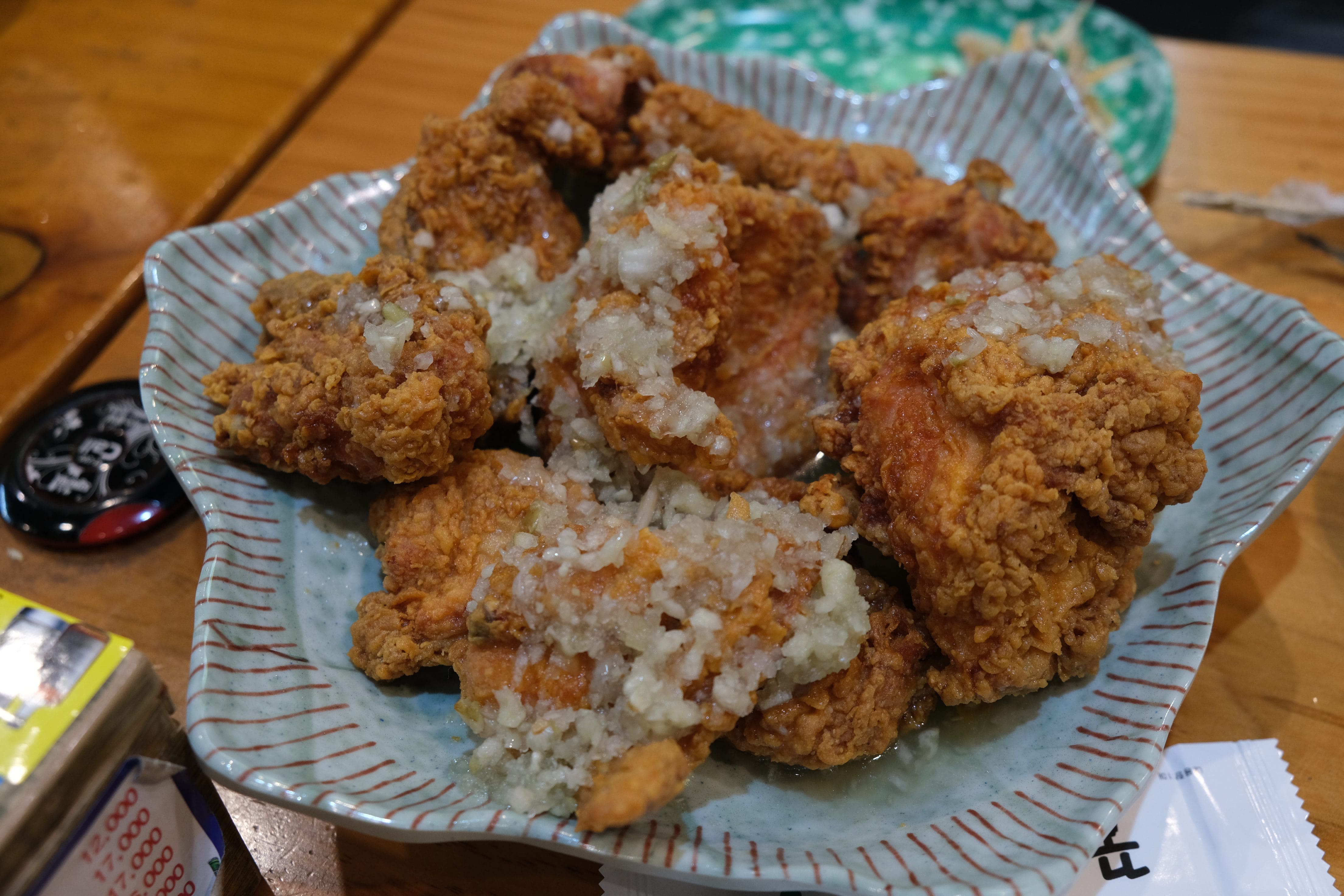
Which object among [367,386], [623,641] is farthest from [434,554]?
[623,641]

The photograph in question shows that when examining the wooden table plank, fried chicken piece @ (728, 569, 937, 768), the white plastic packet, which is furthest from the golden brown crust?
the wooden table plank

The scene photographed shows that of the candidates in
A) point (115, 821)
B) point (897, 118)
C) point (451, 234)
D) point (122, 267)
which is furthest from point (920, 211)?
point (122, 267)

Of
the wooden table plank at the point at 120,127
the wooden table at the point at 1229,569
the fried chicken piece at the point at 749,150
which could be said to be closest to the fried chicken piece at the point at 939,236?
the fried chicken piece at the point at 749,150

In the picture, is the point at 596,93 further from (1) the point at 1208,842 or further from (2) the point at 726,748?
(1) the point at 1208,842

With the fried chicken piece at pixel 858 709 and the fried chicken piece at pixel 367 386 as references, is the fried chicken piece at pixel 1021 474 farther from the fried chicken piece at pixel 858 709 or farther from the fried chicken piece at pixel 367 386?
the fried chicken piece at pixel 367 386

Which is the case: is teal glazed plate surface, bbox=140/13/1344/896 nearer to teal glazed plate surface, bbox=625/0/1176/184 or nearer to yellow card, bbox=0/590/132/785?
yellow card, bbox=0/590/132/785
